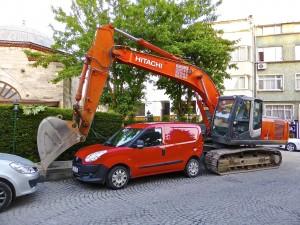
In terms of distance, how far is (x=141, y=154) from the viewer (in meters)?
9.62

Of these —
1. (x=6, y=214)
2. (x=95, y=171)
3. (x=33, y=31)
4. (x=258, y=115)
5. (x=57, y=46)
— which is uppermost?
(x=33, y=31)

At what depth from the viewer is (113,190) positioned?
8.95 metres

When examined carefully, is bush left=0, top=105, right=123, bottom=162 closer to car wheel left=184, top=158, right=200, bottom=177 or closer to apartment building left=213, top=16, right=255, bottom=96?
car wheel left=184, top=158, right=200, bottom=177

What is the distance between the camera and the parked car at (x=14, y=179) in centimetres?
702

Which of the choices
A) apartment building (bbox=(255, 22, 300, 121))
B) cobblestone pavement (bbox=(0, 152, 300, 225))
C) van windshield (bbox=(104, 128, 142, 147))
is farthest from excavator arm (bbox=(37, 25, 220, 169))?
apartment building (bbox=(255, 22, 300, 121))

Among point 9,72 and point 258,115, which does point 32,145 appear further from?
point 9,72

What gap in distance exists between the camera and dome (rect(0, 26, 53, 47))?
2478 centimetres

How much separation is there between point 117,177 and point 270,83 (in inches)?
1058

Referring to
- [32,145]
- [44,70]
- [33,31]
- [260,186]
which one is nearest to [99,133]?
[32,145]

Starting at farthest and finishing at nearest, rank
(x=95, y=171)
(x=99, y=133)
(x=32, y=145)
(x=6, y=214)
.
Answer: (x=99, y=133) < (x=32, y=145) < (x=95, y=171) < (x=6, y=214)

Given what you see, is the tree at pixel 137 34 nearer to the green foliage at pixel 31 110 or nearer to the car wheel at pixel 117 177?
the green foliage at pixel 31 110

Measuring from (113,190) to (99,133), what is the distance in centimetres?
A: 503

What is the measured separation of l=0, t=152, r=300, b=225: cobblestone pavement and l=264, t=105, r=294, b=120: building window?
22422 millimetres

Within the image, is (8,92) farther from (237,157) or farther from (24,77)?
(237,157)
